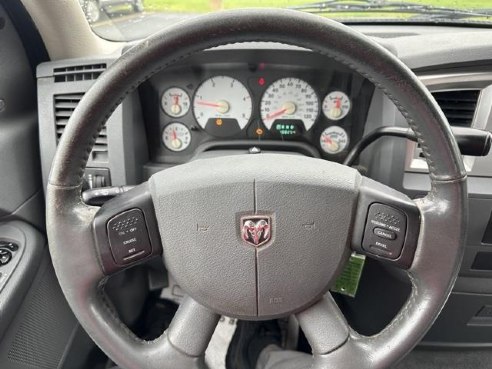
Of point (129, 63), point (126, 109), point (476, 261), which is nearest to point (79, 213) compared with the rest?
point (129, 63)

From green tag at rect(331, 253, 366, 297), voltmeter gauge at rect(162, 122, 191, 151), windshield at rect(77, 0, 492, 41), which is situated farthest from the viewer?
windshield at rect(77, 0, 492, 41)

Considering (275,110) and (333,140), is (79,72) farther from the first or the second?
(333,140)

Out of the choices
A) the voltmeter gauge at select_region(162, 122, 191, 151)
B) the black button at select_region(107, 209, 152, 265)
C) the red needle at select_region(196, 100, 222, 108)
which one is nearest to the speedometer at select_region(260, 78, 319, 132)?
the red needle at select_region(196, 100, 222, 108)

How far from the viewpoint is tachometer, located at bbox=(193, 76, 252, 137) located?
52.2 inches

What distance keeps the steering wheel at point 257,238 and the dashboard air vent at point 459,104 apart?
58 centimetres

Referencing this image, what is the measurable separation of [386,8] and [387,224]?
1058mm

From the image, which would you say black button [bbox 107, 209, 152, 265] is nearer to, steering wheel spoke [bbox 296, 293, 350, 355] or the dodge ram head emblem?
the dodge ram head emblem

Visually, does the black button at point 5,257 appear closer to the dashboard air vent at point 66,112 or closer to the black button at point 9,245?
the black button at point 9,245

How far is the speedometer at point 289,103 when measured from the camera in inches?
51.6

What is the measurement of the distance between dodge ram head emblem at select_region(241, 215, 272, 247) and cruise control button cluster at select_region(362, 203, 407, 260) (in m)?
0.17

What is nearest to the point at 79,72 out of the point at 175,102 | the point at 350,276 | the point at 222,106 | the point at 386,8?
the point at 175,102

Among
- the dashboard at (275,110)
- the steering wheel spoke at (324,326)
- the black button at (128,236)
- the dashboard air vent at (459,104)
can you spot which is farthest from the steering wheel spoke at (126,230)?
the dashboard air vent at (459,104)

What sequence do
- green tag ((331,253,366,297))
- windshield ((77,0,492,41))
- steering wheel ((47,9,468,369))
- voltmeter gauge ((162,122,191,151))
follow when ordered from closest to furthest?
steering wheel ((47,9,468,369))
green tag ((331,253,366,297))
voltmeter gauge ((162,122,191,151))
windshield ((77,0,492,41))

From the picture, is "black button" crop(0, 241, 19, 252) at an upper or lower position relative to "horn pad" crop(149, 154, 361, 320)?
lower
